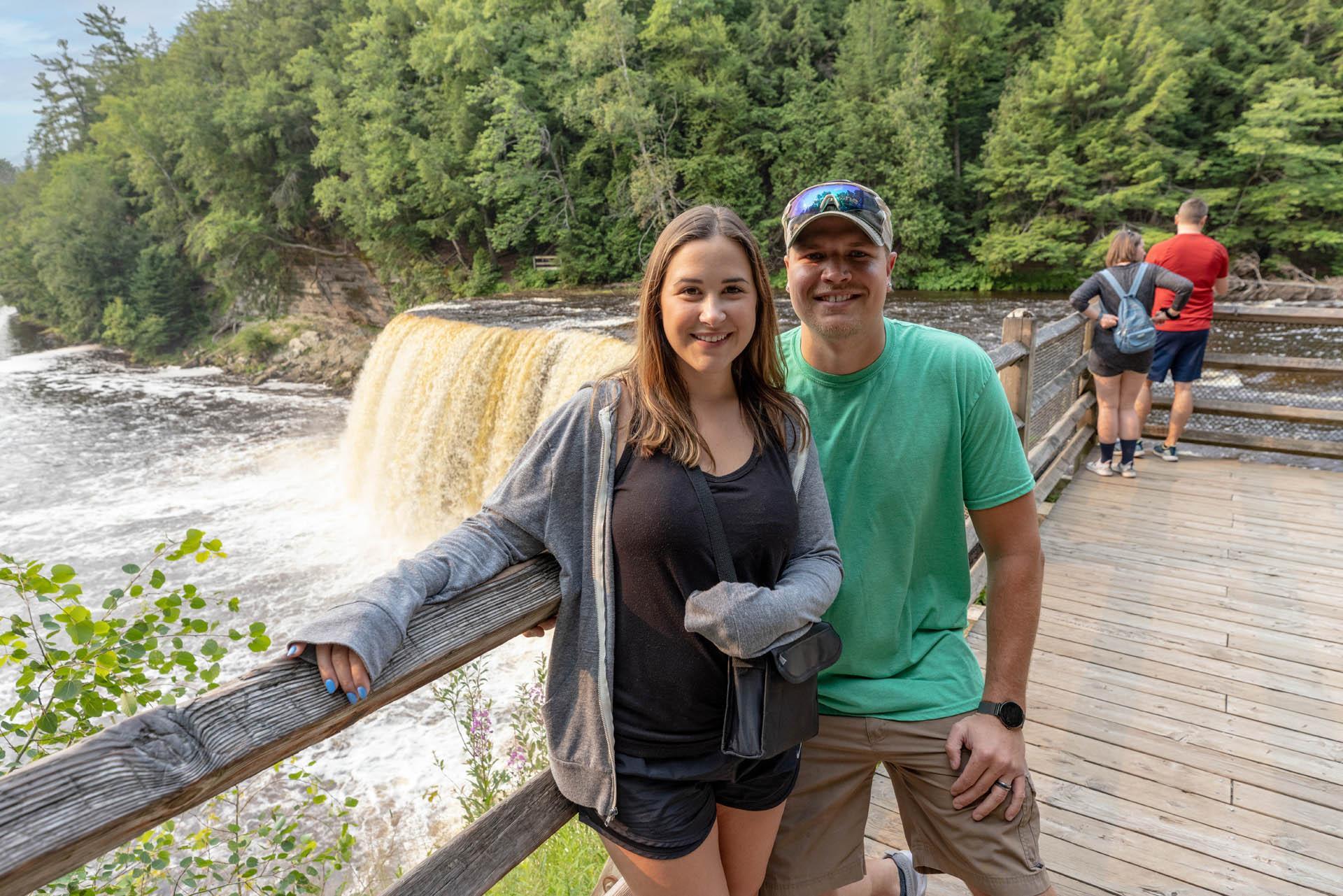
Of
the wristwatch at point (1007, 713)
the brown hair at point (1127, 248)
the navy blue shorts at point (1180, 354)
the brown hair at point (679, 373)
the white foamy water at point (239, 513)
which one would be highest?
the brown hair at point (679, 373)

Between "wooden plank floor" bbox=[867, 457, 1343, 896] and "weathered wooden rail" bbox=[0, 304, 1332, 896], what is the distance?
1359mm

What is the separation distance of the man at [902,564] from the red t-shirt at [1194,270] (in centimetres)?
469

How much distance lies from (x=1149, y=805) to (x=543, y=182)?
25238 mm

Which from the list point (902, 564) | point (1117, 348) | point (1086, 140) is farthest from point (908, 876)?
point (1086, 140)

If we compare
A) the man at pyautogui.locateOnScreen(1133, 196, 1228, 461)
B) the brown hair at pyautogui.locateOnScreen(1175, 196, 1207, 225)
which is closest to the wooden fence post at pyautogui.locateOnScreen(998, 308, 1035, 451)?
the man at pyautogui.locateOnScreen(1133, 196, 1228, 461)

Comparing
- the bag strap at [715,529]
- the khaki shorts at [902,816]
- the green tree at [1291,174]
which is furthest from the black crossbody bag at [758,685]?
the green tree at [1291,174]

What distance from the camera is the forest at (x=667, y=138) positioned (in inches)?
765

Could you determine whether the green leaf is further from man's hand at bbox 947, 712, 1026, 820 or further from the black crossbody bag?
man's hand at bbox 947, 712, 1026, 820

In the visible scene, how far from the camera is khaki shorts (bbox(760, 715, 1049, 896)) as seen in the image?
1.56 meters

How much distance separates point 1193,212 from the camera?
212 inches

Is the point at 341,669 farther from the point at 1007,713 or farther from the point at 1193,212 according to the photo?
the point at 1193,212

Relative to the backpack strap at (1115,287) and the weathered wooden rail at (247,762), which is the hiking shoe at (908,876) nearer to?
the weathered wooden rail at (247,762)

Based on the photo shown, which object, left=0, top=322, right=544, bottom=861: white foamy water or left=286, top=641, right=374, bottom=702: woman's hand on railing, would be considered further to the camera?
left=0, top=322, right=544, bottom=861: white foamy water

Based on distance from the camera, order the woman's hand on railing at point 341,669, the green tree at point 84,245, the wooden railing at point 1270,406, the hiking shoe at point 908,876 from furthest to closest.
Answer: the green tree at point 84,245, the wooden railing at point 1270,406, the hiking shoe at point 908,876, the woman's hand on railing at point 341,669
